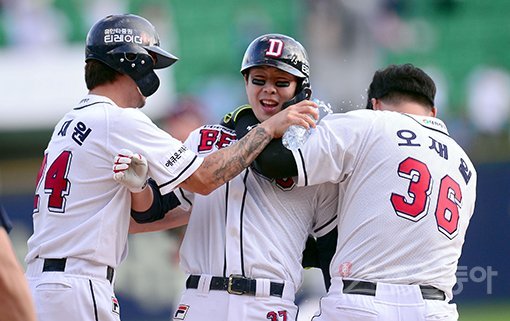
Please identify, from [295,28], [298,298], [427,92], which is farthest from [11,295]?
[295,28]

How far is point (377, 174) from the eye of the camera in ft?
18.0

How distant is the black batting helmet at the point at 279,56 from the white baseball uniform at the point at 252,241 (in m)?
0.58

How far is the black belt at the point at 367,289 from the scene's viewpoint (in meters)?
5.40

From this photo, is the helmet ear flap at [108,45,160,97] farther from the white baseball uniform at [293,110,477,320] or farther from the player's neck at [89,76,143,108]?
the white baseball uniform at [293,110,477,320]

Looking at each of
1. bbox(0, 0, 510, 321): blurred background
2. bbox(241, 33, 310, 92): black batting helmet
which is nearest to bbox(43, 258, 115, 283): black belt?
bbox(241, 33, 310, 92): black batting helmet

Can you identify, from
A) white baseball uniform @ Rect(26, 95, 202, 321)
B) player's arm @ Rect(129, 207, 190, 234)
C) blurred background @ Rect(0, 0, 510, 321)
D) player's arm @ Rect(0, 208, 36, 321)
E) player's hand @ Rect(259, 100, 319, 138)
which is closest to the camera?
player's arm @ Rect(0, 208, 36, 321)

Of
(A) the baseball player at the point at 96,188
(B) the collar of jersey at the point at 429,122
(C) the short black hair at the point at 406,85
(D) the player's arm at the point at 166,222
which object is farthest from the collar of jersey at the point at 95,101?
(B) the collar of jersey at the point at 429,122

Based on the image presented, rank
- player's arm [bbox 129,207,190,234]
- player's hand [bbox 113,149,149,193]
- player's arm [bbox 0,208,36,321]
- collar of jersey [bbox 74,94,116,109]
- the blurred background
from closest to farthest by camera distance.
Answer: player's arm [bbox 0,208,36,321], player's hand [bbox 113,149,149,193], collar of jersey [bbox 74,94,116,109], player's arm [bbox 129,207,190,234], the blurred background

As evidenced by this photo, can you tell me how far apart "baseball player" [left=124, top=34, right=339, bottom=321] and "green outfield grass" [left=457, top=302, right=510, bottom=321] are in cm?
820

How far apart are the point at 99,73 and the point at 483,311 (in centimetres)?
947

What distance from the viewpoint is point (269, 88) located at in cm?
578

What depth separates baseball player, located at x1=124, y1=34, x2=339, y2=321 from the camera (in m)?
5.58

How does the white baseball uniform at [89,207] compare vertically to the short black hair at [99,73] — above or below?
below

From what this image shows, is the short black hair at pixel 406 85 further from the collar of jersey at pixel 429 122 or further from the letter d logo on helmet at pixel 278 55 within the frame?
the letter d logo on helmet at pixel 278 55
